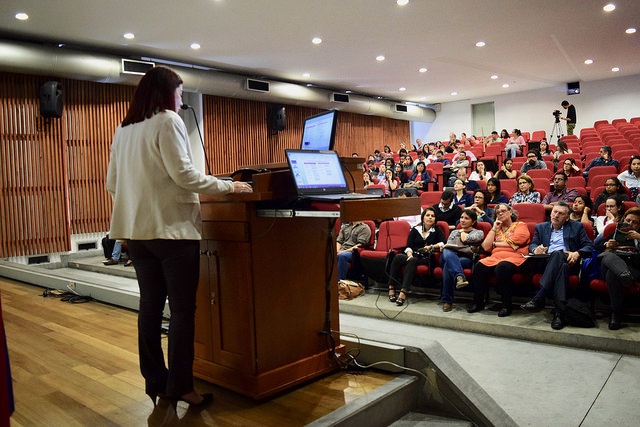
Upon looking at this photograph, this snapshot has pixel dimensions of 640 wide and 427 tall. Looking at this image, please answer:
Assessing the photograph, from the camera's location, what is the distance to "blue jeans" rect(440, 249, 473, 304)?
416cm

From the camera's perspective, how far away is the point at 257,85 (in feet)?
32.0

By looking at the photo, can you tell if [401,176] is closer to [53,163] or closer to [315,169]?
[53,163]

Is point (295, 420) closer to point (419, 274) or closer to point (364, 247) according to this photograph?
point (419, 274)

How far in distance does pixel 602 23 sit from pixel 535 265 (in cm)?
592

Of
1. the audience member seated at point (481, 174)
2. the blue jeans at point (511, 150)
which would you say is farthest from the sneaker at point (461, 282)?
the blue jeans at point (511, 150)

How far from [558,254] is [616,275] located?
16.4 inches

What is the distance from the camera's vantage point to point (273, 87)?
10.1 m

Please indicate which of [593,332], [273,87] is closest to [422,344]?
[593,332]

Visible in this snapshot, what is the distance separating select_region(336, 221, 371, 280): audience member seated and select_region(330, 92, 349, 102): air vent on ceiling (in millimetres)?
6695

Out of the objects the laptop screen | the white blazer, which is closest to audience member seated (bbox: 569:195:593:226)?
the laptop screen

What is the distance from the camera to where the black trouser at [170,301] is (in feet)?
5.76

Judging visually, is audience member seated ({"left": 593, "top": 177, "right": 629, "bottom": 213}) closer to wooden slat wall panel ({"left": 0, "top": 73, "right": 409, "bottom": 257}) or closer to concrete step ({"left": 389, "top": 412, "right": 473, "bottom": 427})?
concrete step ({"left": 389, "top": 412, "right": 473, "bottom": 427})

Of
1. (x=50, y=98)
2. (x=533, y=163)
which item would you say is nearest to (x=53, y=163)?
(x=50, y=98)

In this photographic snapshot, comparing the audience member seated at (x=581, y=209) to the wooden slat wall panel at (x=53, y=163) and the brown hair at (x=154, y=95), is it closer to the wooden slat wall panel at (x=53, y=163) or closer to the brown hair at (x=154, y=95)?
the brown hair at (x=154, y=95)
